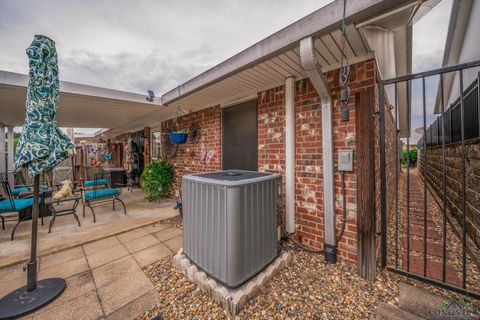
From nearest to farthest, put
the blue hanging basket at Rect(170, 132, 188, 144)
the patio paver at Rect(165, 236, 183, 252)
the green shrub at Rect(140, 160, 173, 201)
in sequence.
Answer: the patio paver at Rect(165, 236, 183, 252), the blue hanging basket at Rect(170, 132, 188, 144), the green shrub at Rect(140, 160, 173, 201)

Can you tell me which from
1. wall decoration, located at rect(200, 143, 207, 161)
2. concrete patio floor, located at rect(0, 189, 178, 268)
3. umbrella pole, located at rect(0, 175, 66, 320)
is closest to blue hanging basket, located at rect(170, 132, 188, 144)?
wall decoration, located at rect(200, 143, 207, 161)

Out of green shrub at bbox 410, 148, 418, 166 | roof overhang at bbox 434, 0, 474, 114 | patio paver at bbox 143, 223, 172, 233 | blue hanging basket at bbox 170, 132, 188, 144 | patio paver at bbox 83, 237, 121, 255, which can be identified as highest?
roof overhang at bbox 434, 0, 474, 114

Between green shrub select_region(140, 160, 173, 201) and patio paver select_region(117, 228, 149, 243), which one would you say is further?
green shrub select_region(140, 160, 173, 201)

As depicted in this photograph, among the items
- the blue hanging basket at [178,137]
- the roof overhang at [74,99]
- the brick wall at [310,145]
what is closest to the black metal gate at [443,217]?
the brick wall at [310,145]

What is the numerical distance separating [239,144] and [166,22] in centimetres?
234

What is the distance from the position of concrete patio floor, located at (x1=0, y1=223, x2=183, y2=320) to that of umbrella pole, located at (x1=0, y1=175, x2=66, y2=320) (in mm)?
61

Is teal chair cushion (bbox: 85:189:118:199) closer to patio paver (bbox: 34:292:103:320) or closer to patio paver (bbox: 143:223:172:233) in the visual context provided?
patio paver (bbox: 143:223:172:233)

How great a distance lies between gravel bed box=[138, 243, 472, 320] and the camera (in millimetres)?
1567

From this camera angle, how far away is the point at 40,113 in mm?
1774

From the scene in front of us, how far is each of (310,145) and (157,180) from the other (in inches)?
164

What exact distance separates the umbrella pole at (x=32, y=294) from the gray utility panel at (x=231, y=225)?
4.25 feet

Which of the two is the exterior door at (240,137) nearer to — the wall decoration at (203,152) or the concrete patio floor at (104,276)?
the wall decoration at (203,152)

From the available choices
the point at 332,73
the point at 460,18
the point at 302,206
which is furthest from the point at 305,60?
the point at 460,18

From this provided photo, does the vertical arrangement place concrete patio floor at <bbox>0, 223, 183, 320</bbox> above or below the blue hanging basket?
below
